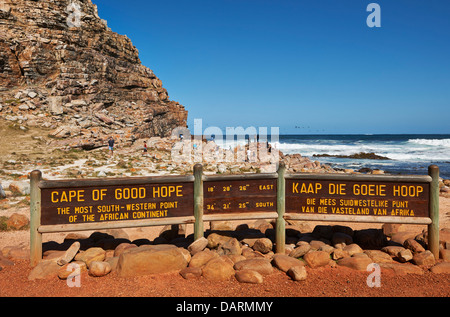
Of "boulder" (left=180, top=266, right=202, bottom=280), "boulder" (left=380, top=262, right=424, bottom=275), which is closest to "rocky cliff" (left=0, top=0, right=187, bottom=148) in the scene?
"boulder" (left=180, top=266, right=202, bottom=280)

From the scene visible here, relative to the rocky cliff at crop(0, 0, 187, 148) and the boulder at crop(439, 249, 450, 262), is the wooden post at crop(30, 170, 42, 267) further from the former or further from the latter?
the rocky cliff at crop(0, 0, 187, 148)

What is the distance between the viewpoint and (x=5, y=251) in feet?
20.3

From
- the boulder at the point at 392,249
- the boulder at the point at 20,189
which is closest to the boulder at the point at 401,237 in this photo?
the boulder at the point at 392,249

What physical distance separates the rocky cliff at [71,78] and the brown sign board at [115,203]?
1079 inches

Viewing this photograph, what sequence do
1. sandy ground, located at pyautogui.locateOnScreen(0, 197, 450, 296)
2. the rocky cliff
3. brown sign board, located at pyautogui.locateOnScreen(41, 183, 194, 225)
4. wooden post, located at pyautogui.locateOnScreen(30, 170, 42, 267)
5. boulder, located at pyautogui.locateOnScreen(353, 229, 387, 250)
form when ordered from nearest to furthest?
sandy ground, located at pyautogui.locateOnScreen(0, 197, 450, 296)
wooden post, located at pyautogui.locateOnScreen(30, 170, 42, 267)
brown sign board, located at pyautogui.locateOnScreen(41, 183, 194, 225)
boulder, located at pyautogui.locateOnScreen(353, 229, 387, 250)
the rocky cliff

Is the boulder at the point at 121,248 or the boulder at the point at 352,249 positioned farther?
the boulder at the point at 352,249

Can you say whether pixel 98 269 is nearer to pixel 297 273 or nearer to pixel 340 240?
pixel 297 273

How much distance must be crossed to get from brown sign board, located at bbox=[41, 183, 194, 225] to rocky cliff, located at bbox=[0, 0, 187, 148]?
27418 mm

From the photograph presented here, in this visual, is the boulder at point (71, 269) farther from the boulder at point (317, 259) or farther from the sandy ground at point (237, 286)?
the boulder at point (317, 259)

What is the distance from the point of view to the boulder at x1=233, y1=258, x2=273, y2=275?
5.21 meters

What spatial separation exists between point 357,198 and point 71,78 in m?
42.5

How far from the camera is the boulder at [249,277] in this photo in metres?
4.90

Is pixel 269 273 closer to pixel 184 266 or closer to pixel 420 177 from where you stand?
pixel 184 266
